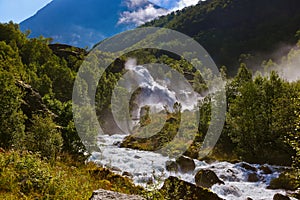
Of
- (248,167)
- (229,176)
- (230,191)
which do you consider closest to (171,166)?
(229,176)

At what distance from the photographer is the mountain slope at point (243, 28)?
479 ft

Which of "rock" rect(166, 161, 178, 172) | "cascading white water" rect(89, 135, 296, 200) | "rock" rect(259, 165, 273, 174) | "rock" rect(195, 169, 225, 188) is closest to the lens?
"cascading white water" rect(89, 135, 296, 200)

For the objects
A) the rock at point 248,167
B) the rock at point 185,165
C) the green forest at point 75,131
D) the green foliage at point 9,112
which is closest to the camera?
the green forest at point 75,131

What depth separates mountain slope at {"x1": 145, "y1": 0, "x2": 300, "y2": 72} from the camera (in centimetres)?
14588

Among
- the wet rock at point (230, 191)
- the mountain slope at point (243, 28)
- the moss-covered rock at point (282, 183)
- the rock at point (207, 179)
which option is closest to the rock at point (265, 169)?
the moss-covered rock at point (282, 183)

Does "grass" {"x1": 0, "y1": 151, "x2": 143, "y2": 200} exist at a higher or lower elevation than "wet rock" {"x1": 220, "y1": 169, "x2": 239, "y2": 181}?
higher

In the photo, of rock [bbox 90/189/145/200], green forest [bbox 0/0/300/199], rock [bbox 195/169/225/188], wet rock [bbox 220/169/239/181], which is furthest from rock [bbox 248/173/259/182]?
rock [bbox 90/189/145/200]

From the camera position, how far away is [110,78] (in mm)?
75875

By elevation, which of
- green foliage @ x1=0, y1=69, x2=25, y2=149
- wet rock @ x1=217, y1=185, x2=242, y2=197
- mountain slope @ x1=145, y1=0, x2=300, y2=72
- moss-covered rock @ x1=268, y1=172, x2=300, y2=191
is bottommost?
wet rock @ x1=217, y1=185, x2=242, y2=197

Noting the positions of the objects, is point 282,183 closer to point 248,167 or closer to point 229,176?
point 229,176

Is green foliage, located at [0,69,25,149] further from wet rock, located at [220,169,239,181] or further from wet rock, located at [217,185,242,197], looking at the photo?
wet rock, located at [220,169,239,181]

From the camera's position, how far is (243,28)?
555 feet

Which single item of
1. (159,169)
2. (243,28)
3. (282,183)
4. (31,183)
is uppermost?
(243,28)

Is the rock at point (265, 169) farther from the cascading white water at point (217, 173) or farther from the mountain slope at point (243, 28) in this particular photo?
the mountain slope at point (243, 28)
